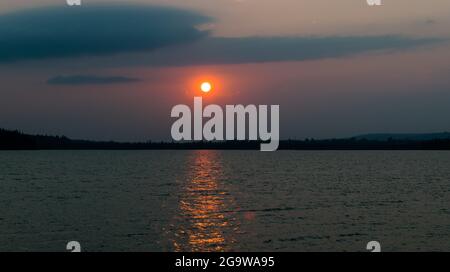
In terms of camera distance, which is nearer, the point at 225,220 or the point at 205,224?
the point at 205,224

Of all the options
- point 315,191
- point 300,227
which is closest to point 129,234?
point 300,227

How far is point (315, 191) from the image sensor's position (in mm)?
84688

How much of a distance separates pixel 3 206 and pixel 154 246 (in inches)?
1276

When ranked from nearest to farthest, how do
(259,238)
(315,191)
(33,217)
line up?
(259,238) < (33,217) < (315,191)

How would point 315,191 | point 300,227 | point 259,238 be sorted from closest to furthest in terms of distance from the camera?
point 259,238 → point 300,227 → point 315,191
